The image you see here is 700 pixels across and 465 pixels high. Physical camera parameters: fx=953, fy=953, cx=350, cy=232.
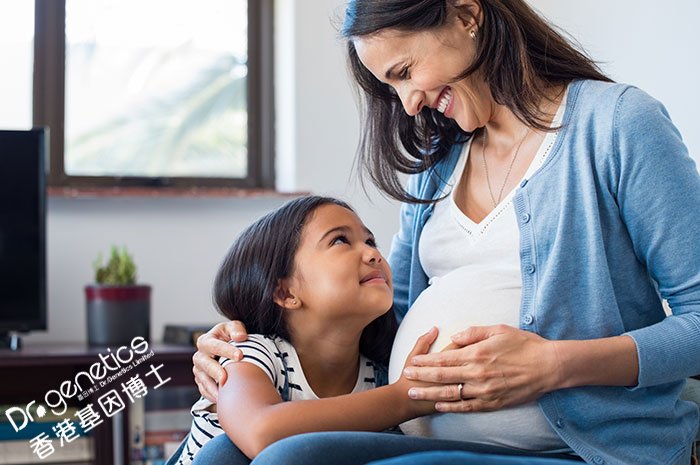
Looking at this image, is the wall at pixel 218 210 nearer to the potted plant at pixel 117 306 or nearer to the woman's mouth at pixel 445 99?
the potted plant at pixel 117 306

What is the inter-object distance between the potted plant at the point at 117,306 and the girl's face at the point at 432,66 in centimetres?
138

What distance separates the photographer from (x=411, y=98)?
4.66 ft

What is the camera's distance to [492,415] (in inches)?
48.0

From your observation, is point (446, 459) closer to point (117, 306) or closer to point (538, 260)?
point (538, 260)

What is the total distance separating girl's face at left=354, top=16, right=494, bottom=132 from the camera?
1383mm

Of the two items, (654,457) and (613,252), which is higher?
(613,252)

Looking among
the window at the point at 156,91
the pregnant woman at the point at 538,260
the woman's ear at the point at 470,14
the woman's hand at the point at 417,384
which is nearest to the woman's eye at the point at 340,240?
the pregnant woman at the point at 538,260

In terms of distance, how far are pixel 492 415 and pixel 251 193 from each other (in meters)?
1.79

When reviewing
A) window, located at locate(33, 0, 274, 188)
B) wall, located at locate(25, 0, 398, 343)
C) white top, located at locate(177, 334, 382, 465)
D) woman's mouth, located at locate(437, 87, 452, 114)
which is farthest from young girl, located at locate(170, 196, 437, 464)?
window, located at locate(33, 0, 274, 188)

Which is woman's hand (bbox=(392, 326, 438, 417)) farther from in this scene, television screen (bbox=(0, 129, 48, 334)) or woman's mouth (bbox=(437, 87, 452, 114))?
television screen (bbox=(0, 129, 48, 334))

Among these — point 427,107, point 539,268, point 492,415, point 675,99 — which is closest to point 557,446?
point 492,415

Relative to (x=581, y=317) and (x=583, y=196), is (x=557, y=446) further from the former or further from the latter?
(x=583, y=196)

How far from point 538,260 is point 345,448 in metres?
0.38

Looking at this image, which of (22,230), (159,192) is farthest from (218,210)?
(22,230)
